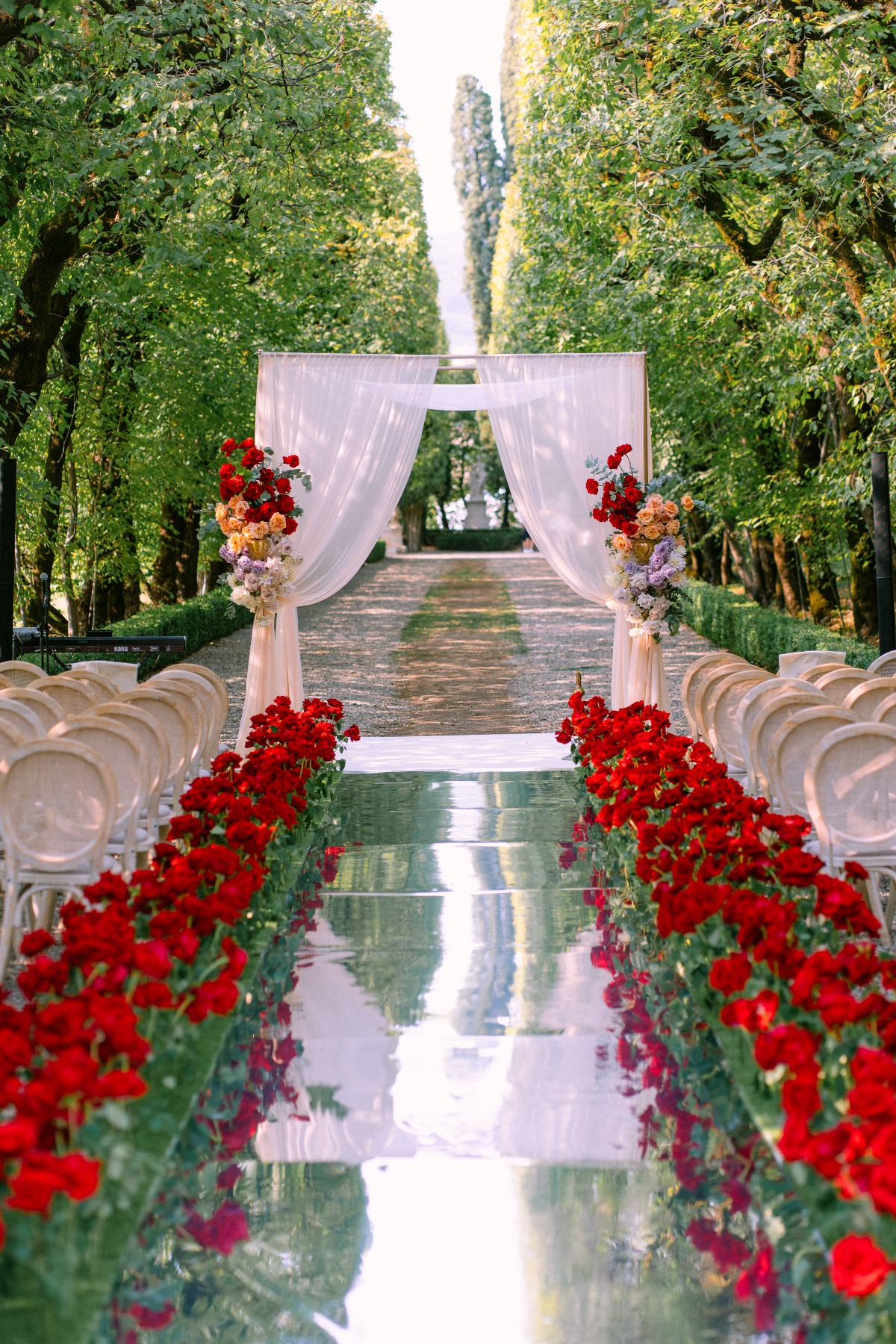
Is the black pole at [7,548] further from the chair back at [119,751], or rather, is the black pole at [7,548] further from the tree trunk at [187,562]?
the tree trunk at [187,562]

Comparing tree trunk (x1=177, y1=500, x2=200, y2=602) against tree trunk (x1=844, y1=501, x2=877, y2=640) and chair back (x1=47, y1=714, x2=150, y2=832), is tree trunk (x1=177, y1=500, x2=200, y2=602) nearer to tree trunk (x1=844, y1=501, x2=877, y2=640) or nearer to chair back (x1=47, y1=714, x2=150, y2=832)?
tree trunk (x1=844, y1=501, x2=877, y2=640)

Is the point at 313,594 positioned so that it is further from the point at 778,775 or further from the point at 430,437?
the point at 430,437

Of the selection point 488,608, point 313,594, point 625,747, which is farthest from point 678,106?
point 488,608

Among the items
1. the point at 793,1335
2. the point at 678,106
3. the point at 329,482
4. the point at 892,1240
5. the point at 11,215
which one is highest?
the point at 678,106

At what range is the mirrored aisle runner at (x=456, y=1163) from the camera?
2.72 meters

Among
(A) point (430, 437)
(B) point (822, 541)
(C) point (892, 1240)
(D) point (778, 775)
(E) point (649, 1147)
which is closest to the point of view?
(C) point (892, 1240)

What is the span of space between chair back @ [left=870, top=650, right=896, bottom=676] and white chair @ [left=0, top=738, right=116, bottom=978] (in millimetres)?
3379

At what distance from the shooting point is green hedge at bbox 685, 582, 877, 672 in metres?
12.2

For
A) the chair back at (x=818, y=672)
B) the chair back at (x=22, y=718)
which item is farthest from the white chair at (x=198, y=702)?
the chair back at (x=818, y=672)

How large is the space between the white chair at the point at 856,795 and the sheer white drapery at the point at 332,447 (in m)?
5.27

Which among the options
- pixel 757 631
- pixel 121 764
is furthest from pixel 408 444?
pixel 757 631

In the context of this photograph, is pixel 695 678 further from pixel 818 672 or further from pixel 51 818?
pixel 51 818

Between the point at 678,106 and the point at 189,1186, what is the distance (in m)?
9.00

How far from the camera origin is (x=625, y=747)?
6336 millimetres
